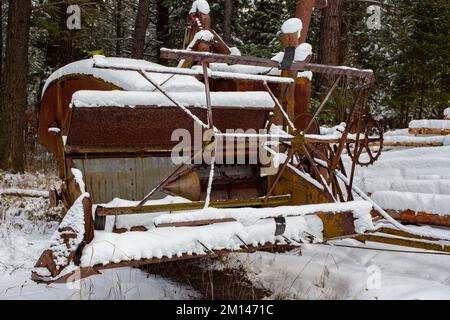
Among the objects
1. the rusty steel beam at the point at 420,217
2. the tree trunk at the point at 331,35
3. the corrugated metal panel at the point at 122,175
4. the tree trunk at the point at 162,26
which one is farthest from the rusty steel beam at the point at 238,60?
the tree trunk at the point at 162,26

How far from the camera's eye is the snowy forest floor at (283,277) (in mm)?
3682

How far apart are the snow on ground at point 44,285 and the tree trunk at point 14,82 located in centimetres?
462

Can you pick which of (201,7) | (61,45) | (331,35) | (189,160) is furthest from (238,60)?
(61,45)

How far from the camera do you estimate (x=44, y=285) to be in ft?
12.4

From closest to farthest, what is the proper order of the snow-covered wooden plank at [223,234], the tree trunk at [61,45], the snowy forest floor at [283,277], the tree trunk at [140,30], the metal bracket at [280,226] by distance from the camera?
the snow-covered wooden plank at [223,234], the metal bracket at [280,226], the snowy forest floor at [283,277], the tree trunk at [140,30], the tree trunk at [61,45]

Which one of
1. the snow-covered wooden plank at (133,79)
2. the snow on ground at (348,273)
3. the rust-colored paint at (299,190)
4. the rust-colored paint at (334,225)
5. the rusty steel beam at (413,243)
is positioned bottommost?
the snow on ground at (348,273)

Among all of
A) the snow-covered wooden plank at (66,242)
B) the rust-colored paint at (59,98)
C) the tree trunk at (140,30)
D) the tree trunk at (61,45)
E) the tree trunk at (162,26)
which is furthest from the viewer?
the tree trunk at (162,26)

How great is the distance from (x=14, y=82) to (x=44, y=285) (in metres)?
7.89

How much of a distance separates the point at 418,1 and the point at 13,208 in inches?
573

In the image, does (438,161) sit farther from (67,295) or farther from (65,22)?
(65,22)

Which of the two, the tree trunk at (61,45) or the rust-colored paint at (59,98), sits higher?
the tree trunk at (61,45)

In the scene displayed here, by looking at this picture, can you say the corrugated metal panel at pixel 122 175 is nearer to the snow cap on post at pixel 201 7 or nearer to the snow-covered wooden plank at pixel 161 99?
the snow-covered wooden plank at pixel 161 99

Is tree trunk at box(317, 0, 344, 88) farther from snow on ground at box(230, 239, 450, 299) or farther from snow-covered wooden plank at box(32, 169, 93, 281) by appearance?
snow-covered wooden plank at box(32, 169, 93, 281)

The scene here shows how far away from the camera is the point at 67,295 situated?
3.60m
